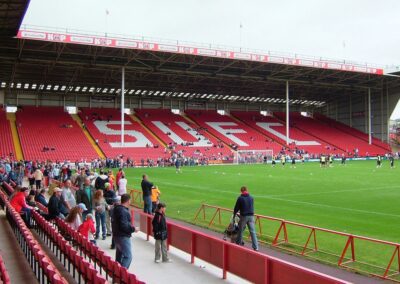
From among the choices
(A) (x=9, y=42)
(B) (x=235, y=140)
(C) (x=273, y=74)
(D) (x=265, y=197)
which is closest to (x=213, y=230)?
(D) (x=265, y=197)

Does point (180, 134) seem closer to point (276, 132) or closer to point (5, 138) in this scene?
point (276, 132)

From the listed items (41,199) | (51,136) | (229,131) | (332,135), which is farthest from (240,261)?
(332,135)

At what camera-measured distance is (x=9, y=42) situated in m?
38.9

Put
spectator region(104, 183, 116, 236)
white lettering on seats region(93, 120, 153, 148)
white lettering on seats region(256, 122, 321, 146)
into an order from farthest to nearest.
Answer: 1. white lettering on seats region(256, 122, 321, 146)
2. white lettering on seats region(93, 120, 153, 148)
3. spectator region(104, 183, 116, 236)

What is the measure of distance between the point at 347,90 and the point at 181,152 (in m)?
31.6

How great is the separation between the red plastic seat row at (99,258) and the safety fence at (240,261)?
7.87 ft

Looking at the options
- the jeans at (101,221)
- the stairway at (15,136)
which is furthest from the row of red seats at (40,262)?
the stairway at (15,136)

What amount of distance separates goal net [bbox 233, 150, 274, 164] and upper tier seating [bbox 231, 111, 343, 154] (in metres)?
5.88

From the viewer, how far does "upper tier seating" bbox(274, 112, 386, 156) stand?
2704 inches

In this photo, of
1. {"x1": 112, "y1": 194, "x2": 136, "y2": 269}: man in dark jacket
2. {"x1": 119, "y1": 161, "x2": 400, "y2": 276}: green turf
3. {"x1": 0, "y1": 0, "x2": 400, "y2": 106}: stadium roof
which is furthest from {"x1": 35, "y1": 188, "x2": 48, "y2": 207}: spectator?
{"x1": 0, "y1": 0, "x2": 400, "y2": 106}: stadium roof

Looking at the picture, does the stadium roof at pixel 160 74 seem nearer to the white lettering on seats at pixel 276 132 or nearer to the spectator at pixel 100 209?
the white lettering on seats at pixel 276 132

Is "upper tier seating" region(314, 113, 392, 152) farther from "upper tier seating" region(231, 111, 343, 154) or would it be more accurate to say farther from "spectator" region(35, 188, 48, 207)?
"spectator" region(35, 188, 48, 207)

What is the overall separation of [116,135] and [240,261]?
50.1m

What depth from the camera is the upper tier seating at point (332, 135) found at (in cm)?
6869
